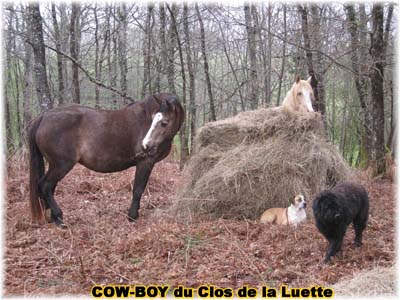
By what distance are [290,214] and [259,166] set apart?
1.01 meters

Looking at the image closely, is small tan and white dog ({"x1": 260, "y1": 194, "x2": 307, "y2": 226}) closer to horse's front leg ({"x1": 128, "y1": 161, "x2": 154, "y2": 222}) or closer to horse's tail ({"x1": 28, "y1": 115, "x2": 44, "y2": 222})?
horse's front leg ({"x1": 128, "y1": 161, "x2": 154, "y2": 222})

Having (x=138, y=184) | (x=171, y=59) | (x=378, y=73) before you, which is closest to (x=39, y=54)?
(x=138, y=184)

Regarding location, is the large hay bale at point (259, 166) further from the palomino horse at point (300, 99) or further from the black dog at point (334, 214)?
the black dog at point (334, 214)

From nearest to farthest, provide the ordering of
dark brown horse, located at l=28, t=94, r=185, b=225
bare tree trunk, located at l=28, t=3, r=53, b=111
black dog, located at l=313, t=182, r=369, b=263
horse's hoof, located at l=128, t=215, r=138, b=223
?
black dog, located at l=313, t=182, r=369, b=263 < dark brown horse, located at l=28, t=94, r=185, b=225 < horse's hoof, located at l=128, t=215, r=138, b=223 < bare tree trunk, located at l=28, t=3, r=53, b=111

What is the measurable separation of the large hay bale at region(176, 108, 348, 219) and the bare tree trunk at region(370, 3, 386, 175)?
2.02m

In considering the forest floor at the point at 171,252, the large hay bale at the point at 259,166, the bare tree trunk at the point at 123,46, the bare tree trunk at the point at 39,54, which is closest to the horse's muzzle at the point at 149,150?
the large hay bale at the point at 259,166

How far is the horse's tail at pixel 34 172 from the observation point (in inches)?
253

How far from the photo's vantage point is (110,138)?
6699mm

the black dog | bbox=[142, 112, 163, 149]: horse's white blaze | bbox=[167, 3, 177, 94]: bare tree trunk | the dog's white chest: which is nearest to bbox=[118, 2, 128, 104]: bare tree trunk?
bbox=[167, 3, 177, 94]: bare tree trunk

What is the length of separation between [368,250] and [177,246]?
7.18 ft

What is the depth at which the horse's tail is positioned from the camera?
21.1 feet

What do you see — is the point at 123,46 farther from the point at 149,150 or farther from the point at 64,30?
the point at 149,150

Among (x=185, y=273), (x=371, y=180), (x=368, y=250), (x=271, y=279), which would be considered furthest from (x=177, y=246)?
(x=371, y=180)

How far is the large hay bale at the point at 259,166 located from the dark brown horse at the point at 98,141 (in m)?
0.86
